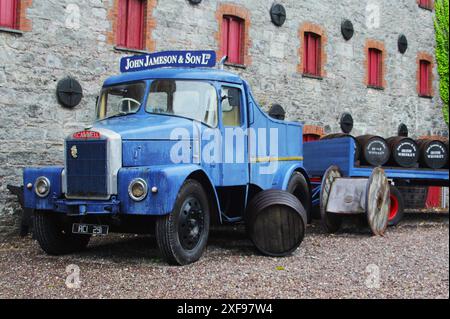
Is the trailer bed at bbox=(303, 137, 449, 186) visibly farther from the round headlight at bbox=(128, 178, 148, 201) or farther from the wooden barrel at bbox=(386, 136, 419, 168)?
the round headlight at bbox=(128, 178, 148, 201)

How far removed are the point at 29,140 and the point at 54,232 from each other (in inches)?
134

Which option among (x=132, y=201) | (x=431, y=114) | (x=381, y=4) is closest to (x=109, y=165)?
(x=132, y=201)

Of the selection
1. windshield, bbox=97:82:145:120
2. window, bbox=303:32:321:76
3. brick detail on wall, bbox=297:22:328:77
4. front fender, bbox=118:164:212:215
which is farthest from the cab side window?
window, bbox=303:32:321:76

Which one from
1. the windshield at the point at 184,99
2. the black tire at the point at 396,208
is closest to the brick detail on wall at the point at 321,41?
the black tire at the point at 396,208

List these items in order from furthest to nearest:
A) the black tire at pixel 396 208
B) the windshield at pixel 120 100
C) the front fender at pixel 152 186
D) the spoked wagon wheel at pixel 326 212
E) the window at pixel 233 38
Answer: the window at pixel 233 38 → the black tire at pixel 396 208 → the spoked wagon wheel at pixel 326 212 → the windshield at pixel 120 100 → the front fender at pixel 152 186

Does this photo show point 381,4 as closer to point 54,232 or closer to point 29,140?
point 29,140

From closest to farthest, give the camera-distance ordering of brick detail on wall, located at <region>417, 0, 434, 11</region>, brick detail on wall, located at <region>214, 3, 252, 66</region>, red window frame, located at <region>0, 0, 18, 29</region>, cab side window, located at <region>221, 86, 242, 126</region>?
cab side window, located at <region>221, 86, 242, 126</region>, red window frame, located at <region>0, 0, 18, 29</region>, brick detail on wall, located at <region>214, 3, 252, 66</region>, brick detail on wall, located at <region>417, 0, 434, 11</region>

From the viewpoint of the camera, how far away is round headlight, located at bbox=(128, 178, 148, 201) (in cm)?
662

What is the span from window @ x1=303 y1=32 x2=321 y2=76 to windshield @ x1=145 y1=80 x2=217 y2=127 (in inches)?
341

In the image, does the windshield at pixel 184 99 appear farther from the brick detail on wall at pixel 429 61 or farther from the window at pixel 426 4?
the window at pixel 426 4

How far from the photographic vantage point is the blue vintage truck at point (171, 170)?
6.81 meters

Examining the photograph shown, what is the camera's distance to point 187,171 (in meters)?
6.94

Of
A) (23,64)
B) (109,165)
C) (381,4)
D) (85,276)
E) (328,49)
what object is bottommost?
(85,276)

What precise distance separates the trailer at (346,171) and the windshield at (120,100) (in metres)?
3.95
